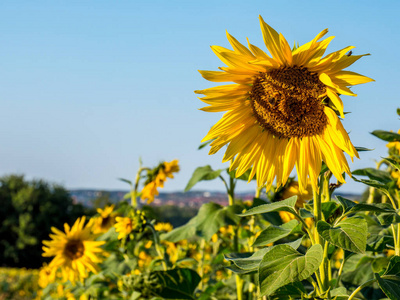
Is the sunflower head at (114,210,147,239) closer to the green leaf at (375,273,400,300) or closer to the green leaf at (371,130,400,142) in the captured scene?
the green leaf at (371,130,400,142)

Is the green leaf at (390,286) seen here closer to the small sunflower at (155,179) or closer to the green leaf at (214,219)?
the green leaf at (214,219)

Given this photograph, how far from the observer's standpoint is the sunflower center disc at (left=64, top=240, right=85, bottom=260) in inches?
107

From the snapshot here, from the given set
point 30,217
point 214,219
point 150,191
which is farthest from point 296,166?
point 30,217

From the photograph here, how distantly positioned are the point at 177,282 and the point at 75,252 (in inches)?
47.6

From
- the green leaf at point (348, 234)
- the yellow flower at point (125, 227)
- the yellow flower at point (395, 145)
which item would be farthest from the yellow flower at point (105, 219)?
the green leaf at point (348, 234)

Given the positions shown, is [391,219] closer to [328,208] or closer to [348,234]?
[328,208]

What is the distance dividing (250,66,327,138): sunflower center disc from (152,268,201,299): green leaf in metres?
0.59

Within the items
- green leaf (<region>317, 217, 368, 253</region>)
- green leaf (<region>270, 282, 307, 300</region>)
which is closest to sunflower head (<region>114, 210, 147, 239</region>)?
green leaf (<region>270, 282, 307, 300</region>)

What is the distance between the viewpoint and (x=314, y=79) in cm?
133

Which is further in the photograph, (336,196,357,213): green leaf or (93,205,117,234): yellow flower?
(93,205,117,234): yellow flower

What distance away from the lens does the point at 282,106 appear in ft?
4.59

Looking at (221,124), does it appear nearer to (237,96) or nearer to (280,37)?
(237,96)

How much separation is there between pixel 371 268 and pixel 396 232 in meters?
0.24

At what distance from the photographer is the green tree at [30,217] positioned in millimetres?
24984
